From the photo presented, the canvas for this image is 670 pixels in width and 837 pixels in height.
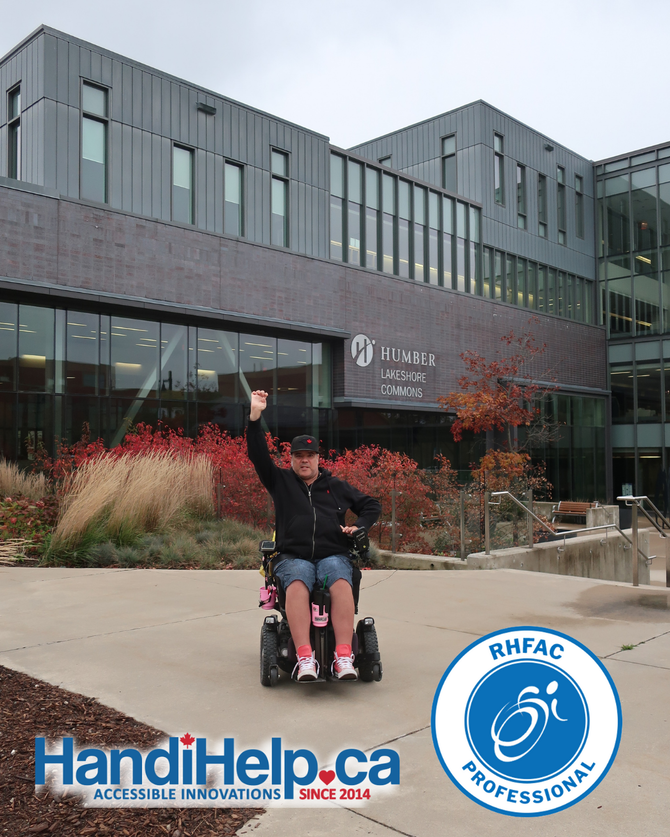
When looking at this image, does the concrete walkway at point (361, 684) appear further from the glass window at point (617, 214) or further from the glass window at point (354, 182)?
the glass window at point (617, 214)

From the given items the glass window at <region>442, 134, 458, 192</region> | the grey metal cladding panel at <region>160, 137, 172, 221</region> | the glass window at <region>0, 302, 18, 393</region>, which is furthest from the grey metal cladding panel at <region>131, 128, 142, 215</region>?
the glass window at <region>442, 134, 458, 192</region>

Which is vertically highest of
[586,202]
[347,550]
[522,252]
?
[586,202]

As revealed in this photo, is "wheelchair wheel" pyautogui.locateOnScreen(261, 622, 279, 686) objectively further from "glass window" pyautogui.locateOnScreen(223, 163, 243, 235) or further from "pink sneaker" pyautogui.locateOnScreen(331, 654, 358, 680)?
"glass window" pyautogui.locateOnScreen(223, 163, 243, 235)

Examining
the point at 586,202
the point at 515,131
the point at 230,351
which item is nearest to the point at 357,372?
the point at 230,351

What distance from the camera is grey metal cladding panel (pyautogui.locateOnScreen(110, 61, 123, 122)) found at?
1794 centimetres

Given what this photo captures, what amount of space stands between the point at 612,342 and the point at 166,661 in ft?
100

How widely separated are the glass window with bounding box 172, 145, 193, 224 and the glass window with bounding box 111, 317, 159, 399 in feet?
10.0

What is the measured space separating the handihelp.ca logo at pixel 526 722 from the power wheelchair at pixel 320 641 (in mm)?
1241

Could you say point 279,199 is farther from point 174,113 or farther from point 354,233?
point 174,113

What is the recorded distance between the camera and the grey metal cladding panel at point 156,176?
61.2ft

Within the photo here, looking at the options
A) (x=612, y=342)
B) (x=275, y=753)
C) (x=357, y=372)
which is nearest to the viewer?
(x=275, y=753)

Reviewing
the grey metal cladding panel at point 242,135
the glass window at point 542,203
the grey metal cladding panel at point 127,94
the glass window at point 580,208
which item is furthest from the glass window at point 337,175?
the glass window at point 580,208

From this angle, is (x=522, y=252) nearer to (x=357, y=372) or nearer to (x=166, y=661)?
(x=357, y=372)

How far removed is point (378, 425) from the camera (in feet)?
75.7
